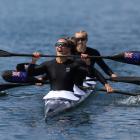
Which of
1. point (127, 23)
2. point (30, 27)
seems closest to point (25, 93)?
point (30, 27)

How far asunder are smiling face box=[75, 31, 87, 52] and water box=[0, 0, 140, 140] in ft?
5.62

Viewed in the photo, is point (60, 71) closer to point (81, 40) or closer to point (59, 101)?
point (59, 101)

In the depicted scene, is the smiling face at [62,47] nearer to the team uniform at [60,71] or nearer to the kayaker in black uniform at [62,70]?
the kayaker in black uniform at [62,70]

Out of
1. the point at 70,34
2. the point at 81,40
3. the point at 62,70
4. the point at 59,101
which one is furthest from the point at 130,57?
the point at 70,34

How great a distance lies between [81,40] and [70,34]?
28154 mm

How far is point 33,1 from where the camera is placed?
4407 inches

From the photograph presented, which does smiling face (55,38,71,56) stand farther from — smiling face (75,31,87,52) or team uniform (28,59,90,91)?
smiling face (75,31,87,52)

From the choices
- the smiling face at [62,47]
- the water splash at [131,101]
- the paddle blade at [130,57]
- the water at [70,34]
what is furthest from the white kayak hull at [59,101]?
the paddle blade at [130,57]

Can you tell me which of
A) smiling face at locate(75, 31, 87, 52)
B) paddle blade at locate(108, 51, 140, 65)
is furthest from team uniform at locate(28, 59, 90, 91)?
paddle blade at locate(108, 51, 140, 65)

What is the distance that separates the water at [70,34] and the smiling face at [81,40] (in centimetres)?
171

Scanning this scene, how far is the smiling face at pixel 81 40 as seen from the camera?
1205 inches

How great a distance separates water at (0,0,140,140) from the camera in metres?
26.4

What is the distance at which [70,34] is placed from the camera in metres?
58.8

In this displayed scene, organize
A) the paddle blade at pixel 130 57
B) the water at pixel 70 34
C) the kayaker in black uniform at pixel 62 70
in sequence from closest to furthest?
the water at pixel 70 34, the kayaker in black uniform at pixel 62 70, the paddle blade at pixel 130 57
